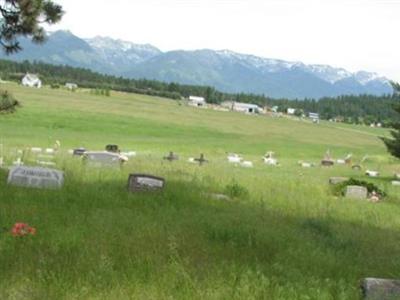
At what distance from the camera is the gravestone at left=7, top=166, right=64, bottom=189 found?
11656mm

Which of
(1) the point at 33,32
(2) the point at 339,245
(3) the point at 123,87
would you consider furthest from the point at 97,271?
(3) the point at 123,87

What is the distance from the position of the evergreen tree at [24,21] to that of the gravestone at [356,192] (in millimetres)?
10205

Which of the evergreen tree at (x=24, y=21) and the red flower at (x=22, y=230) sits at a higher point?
the evergreen tree at (x=24, y=21)

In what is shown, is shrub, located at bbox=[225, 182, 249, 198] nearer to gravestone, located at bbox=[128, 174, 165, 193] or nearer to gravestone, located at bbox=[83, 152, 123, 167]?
gravestone, located at bbox=[128, 174, 165, 193]

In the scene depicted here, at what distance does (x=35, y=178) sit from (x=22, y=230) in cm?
396

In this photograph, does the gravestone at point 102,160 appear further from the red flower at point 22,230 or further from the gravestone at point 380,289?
the gravestone at point 380,289

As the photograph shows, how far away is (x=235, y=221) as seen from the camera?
1030 cm

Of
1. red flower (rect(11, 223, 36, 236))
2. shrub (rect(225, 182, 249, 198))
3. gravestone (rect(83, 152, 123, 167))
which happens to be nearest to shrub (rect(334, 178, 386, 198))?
shrub (rect(225, 182, 249, 198))

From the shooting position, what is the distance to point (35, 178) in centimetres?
1165

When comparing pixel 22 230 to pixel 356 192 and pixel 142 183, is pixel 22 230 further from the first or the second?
pixel 356 192

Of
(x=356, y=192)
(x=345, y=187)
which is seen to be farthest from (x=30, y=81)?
(x=356, y=192)

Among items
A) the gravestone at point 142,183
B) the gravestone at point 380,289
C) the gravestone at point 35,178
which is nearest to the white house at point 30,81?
the gravestone at point 142,183

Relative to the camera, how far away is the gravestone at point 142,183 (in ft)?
40.7

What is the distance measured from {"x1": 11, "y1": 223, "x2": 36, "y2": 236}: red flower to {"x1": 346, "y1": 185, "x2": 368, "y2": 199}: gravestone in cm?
1274
